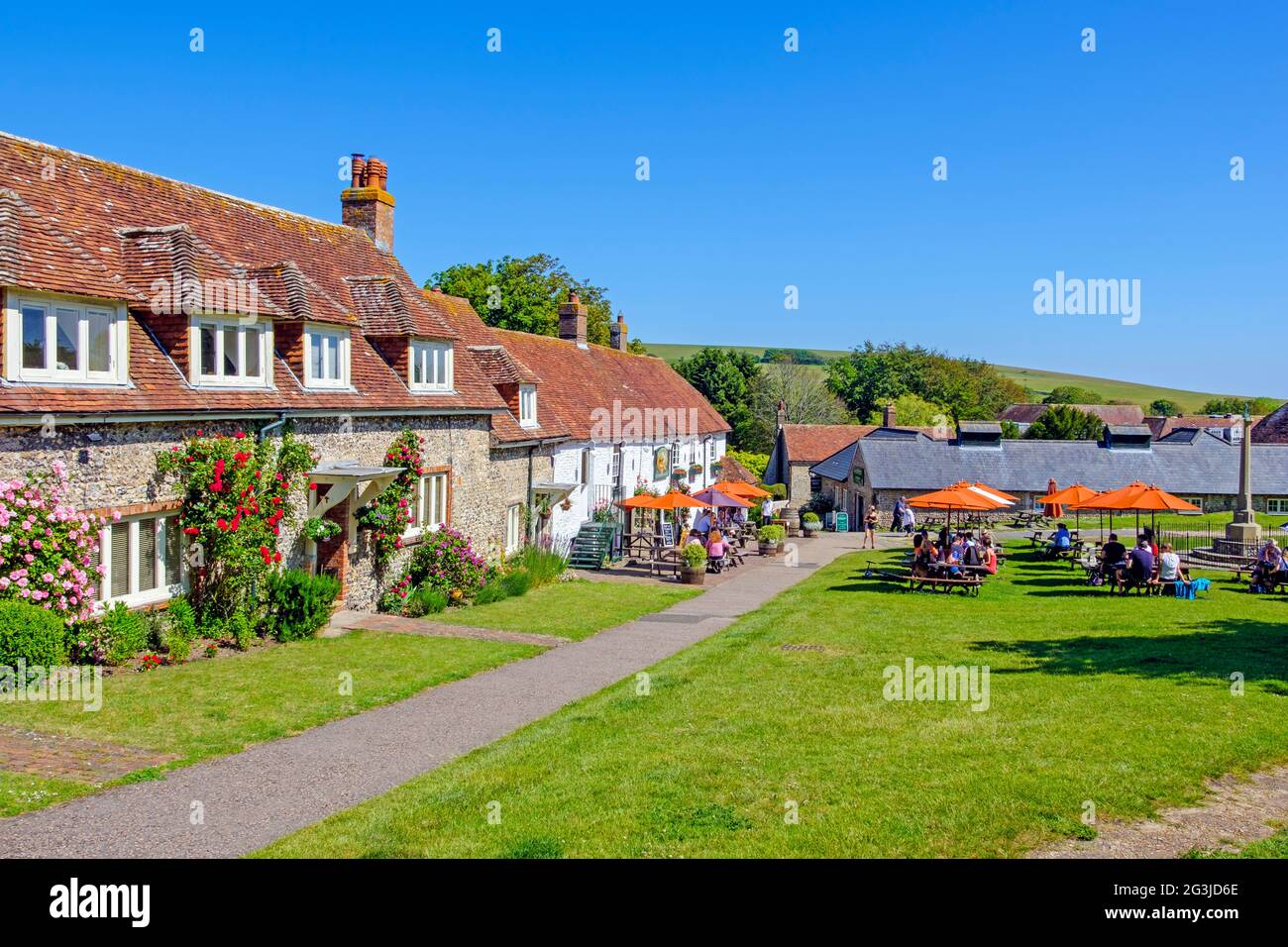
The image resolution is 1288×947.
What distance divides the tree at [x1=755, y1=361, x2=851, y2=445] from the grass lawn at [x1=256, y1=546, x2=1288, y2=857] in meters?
69.7

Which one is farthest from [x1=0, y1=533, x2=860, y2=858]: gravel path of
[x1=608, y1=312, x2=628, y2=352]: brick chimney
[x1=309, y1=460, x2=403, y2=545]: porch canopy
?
[x1=608, y1=312, x2=628, y2=352]: brick chimney

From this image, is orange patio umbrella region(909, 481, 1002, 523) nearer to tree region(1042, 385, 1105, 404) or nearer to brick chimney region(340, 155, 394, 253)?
brick chimney region(340, 155, 394, 253)

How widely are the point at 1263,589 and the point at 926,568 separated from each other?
7919mm

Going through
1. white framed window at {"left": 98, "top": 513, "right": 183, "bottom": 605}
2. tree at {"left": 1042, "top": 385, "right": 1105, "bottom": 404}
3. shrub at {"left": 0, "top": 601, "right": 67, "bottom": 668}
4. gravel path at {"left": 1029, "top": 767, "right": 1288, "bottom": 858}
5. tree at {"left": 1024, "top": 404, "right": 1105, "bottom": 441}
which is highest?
tree at {"left": 1042, "top": 385, "right": 1105, "bottom": 404}

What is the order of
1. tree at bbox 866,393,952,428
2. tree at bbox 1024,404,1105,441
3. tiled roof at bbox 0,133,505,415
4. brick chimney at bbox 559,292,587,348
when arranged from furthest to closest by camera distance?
tree at bbox 866,393,952,428
tree at bbox 1024,404,1105,441
brick chimney at bbox 559,292,587,348
tiled roof at bbox 0,133,505,415

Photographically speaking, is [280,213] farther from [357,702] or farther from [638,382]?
[638,382]

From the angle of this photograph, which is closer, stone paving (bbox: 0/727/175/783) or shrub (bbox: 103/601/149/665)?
stone paving (bbox: 0/727/175/783)

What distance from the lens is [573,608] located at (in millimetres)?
22172

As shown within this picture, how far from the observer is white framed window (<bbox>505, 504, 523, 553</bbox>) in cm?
2616

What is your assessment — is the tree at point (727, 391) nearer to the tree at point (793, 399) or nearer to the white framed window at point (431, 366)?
the tree at point (793, 399)

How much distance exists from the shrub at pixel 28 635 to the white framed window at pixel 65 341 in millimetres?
2940

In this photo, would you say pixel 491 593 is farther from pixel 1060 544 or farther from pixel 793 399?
pixel 793 399

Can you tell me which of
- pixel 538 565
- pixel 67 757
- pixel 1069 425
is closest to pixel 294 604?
pixel 67 757
